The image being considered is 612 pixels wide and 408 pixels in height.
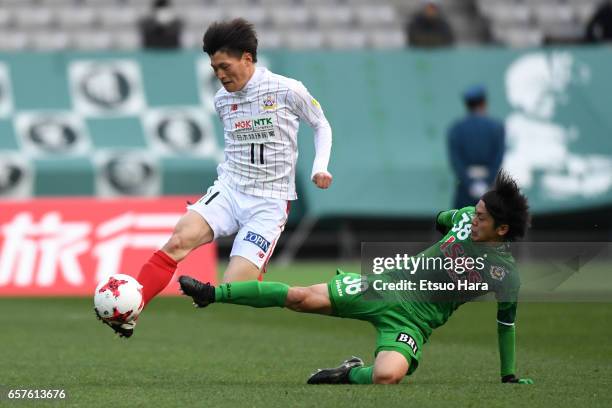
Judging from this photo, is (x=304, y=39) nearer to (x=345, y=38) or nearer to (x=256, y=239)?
(x=345, y=38)

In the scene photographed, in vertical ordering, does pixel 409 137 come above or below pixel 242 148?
below

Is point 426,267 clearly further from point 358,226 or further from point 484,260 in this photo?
point 358,226

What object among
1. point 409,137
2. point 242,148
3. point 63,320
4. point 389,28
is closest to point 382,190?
point 409,137

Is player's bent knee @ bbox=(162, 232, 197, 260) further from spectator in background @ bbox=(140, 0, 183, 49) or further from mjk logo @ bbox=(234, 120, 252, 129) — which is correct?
spectator in background @ bbox=(140, 0, 183, 49)

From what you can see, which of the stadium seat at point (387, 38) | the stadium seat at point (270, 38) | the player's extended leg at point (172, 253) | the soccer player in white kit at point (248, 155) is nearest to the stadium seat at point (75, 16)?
the stadium seat at point (270, 38)

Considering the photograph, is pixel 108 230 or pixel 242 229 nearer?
pixel 242 229

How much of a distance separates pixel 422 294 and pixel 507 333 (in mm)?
531

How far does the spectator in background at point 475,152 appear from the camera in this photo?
1299cm

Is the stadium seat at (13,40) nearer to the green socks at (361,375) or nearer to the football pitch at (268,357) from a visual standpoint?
the football pitch at (268,357)

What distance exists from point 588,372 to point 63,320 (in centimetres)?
537

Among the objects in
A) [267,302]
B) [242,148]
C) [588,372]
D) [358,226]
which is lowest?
[358,226]

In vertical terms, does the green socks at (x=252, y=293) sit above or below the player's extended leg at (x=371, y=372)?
above

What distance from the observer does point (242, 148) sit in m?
7.82

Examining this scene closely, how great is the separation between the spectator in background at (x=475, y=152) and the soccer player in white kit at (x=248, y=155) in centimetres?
533
